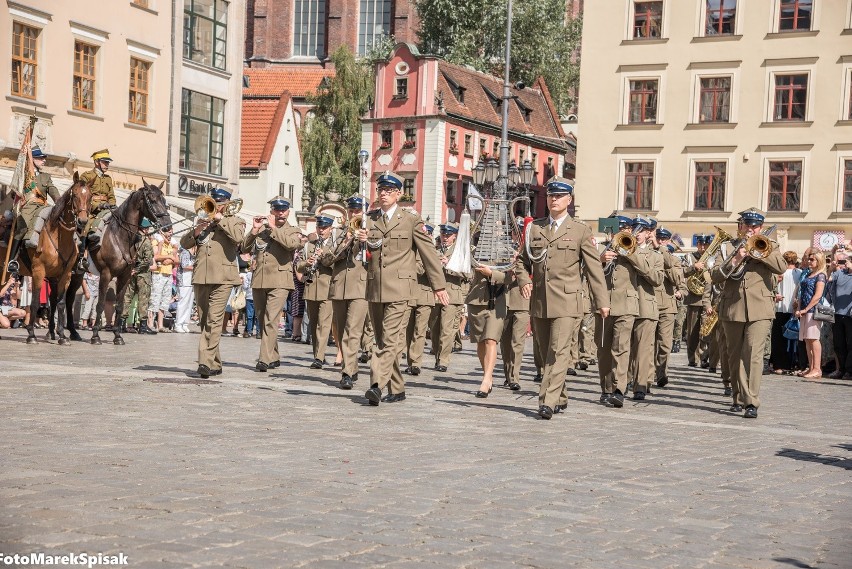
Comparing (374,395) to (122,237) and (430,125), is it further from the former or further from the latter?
(430,125)

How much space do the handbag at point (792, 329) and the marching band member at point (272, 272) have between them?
394 inches

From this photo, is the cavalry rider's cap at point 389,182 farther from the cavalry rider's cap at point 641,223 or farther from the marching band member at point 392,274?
the cavalry rider's cap at point 641,223

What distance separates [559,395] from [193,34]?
3232 cm

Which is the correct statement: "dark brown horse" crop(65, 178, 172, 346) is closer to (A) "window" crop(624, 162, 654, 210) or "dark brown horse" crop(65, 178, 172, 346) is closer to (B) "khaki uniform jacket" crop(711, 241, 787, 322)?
(B) "khaki uniform jacket" crop(711, 241, 787, 322)

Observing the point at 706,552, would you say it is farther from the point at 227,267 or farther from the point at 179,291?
the point at 179,291

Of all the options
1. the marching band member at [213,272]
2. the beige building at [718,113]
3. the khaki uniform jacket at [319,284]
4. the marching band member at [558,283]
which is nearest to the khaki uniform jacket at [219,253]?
the marching band member at [213,272]

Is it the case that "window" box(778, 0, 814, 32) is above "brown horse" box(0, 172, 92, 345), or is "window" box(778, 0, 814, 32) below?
above

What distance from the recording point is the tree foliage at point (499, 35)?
66312 mm

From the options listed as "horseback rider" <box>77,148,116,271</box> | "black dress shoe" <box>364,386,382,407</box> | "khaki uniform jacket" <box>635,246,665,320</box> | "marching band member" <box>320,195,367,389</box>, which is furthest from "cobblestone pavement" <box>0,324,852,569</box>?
"horseback rider" <box>77,148,116,271</box>

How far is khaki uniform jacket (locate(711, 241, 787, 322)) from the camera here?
13.4 metres

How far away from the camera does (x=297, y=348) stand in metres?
22.0

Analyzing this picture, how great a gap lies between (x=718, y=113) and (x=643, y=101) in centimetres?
314

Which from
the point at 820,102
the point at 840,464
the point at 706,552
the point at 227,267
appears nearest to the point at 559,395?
the point at 840,464

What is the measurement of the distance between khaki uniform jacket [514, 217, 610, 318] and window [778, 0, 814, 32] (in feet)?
131
